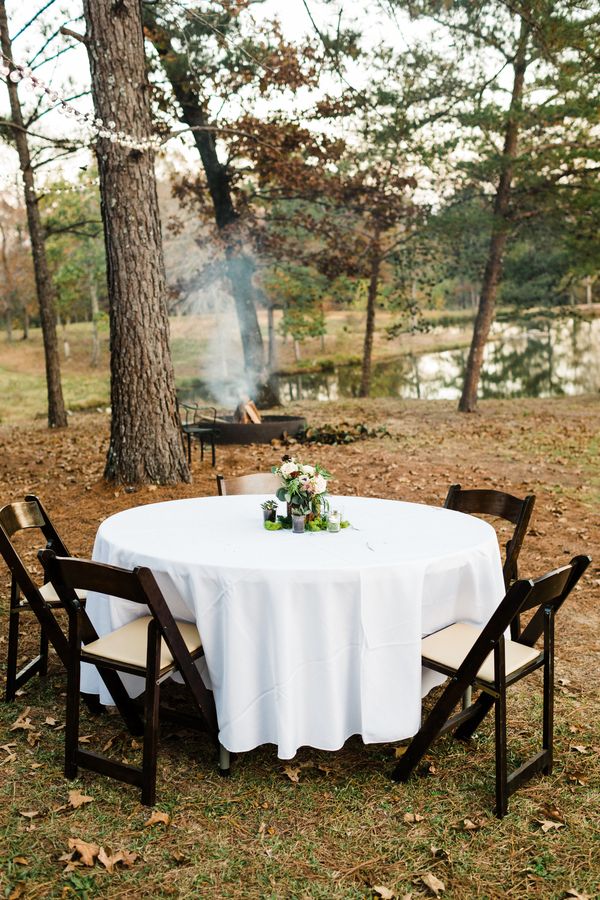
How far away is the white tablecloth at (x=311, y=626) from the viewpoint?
3322 mm

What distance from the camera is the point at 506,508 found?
Answer: 4.63 metres

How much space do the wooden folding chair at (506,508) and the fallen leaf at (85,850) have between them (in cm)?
247

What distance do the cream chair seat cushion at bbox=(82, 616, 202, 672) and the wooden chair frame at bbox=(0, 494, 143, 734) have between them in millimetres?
149

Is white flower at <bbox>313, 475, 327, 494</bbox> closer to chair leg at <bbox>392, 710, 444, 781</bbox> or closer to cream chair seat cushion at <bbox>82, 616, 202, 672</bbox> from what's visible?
cream chair seat cushion at <bbox>82, 616, 202, 672</bbox>

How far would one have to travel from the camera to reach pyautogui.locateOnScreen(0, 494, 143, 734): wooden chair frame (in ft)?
12.2

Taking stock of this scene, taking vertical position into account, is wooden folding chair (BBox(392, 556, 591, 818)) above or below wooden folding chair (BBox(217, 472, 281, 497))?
below

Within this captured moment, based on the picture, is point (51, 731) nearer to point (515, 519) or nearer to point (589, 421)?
point (515, 519)

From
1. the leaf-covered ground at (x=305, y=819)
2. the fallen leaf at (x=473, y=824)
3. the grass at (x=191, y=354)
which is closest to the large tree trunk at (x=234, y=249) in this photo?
the grass at (x=191, y=354)

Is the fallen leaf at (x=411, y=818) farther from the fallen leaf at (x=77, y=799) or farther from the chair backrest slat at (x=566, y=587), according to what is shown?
the fallen leaf at (x=77, y=799)

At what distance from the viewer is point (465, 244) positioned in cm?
1994

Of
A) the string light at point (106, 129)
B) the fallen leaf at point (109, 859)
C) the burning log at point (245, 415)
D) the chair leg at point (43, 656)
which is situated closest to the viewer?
the fallen leaf at point (109, 859)

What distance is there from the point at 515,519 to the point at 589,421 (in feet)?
41.2

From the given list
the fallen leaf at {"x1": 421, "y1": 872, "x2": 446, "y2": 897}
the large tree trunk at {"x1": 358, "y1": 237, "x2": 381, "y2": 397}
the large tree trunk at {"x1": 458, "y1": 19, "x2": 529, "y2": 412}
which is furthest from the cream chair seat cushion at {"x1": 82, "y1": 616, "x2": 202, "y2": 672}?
the large tree trunk at {"x1": 358, "y1": 237, "x2": 381, "y2": 397}

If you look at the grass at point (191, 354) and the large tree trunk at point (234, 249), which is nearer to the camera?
the large tree trunk at point (234, 249)
